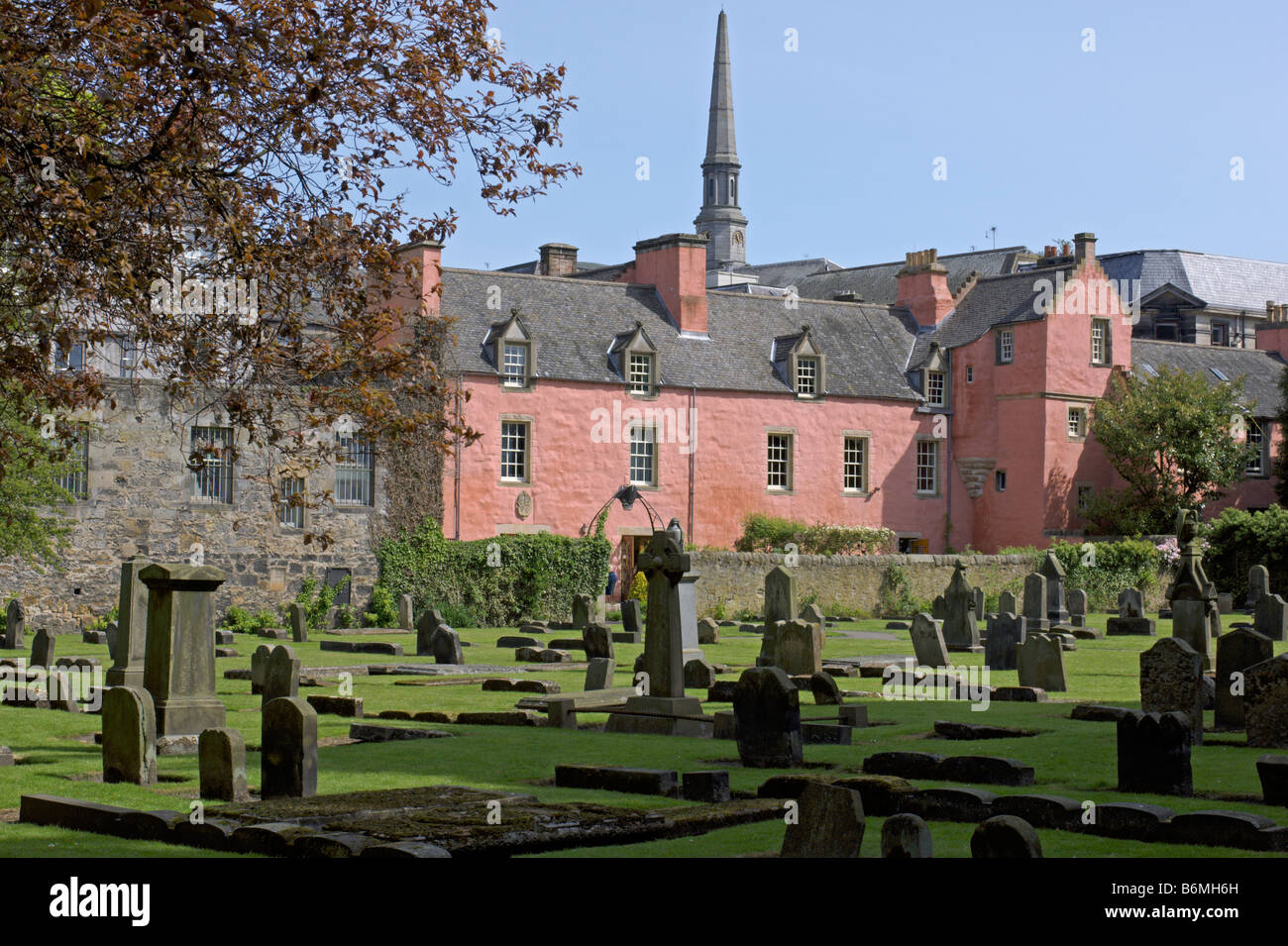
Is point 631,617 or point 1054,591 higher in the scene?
point 1054,591

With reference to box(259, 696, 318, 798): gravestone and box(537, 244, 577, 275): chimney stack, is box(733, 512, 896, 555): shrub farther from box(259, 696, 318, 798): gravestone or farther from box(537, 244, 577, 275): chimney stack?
box(259, 696, 318, 798): gravestone

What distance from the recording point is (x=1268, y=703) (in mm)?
15750

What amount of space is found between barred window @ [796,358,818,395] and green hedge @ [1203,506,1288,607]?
1314 cm

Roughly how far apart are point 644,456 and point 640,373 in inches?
99.0

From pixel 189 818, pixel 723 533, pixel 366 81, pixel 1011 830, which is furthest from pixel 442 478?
pixel 1011 830

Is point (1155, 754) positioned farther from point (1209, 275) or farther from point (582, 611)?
point (1209, 275)

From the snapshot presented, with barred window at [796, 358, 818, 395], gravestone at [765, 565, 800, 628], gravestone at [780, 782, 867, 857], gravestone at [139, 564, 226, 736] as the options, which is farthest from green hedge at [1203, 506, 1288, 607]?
gravestone at [780, 782, 867, 857]

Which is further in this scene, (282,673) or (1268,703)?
(282,673)

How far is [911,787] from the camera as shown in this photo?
40.0 feet

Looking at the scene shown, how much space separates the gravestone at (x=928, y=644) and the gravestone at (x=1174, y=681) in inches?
372

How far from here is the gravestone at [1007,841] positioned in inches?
333

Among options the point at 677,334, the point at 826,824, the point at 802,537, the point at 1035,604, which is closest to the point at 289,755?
the point at 826,824
